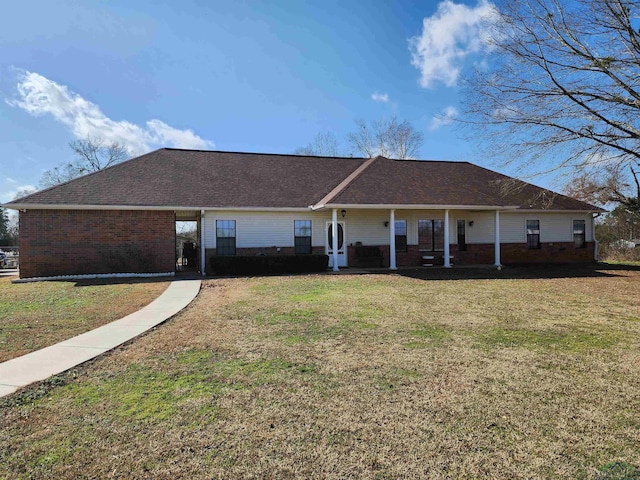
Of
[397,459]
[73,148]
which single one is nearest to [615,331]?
[397,459]

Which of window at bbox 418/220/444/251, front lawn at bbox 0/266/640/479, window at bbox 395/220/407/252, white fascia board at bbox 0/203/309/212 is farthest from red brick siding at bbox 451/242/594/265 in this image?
front lawn at bbox 0/266/640/479

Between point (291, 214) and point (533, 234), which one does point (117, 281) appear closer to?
point (291, 214)

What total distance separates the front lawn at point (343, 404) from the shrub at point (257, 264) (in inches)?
330

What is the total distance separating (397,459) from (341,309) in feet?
18.0

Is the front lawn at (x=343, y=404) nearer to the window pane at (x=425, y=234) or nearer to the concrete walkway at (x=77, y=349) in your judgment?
the concrete walkway at (x=77, y=349)

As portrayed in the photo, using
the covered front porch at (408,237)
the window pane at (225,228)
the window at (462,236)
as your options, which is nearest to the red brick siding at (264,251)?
the covered front porch at (408,237)

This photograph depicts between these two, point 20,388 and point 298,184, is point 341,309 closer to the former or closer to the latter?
point 20,388

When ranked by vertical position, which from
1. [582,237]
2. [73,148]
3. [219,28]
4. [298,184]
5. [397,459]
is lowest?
[397,459]

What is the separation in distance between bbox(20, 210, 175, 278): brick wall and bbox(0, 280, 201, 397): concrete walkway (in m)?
7.83

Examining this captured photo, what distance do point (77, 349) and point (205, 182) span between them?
13.3m

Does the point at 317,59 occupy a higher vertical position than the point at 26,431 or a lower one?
higher

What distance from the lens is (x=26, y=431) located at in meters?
3.13

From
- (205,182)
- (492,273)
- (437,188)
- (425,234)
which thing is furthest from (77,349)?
(437,188)

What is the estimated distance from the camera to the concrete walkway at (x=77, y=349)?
432 centimetres
